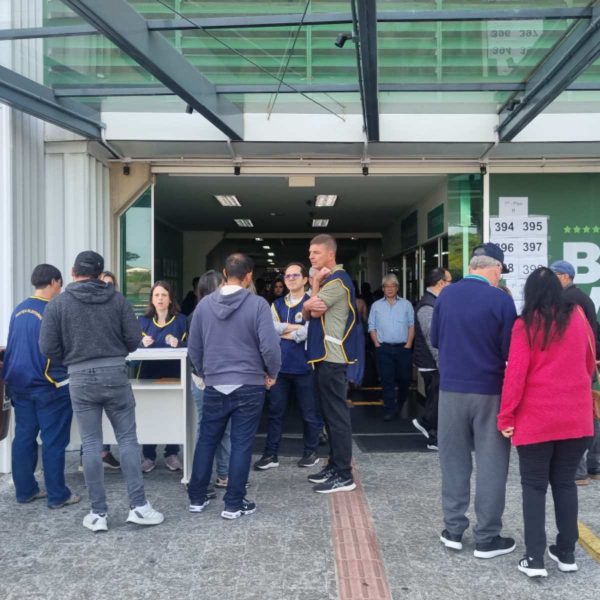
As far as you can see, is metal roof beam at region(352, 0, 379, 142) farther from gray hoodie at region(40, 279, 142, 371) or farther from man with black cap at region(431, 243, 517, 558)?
gray hoodie at region(40, 279, 142, 371)

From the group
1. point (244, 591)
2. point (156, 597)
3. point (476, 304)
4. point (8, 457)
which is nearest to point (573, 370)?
point (476, 304)

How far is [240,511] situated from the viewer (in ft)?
14.5

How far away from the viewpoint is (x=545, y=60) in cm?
532

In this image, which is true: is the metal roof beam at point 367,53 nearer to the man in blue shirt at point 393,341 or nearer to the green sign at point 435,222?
the man in blue shirt at point 393,341

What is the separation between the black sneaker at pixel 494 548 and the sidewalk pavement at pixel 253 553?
0.04 m

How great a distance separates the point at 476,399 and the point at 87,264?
2.59m

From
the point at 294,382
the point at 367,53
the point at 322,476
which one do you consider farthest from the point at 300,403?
the point at 367,53

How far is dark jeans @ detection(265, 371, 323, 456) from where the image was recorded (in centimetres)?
564

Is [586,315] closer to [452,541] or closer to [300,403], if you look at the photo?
[452,541]

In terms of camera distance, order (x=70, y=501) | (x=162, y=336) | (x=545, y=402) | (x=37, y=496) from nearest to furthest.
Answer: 1. (x=545, y=402)
2. (x=70, y=501)
3. (x=37, y=496)
4. (x=162, y=336)

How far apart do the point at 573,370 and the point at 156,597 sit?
8.21 ft

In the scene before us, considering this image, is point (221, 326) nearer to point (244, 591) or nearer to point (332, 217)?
point (244, 591)

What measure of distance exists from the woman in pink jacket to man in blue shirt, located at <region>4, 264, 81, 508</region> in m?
3.07

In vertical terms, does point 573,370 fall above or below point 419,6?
below
